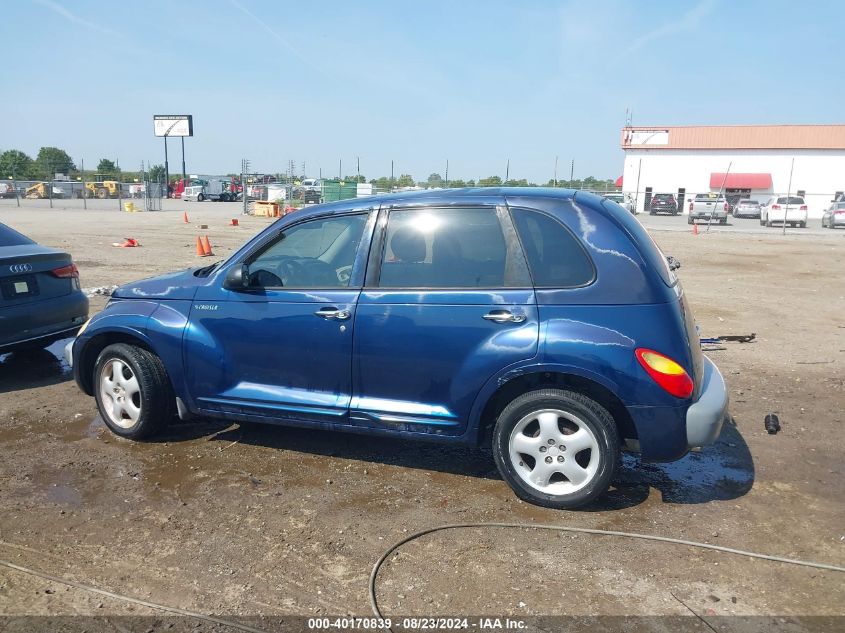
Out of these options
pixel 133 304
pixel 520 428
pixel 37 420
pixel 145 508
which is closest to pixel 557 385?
pixel 520 428

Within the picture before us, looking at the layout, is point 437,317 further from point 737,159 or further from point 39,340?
point 737,159

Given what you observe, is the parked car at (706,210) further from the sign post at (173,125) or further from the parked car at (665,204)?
the sign post at (173,125)

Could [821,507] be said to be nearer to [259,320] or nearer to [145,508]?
[259,320]

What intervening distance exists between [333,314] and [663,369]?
1.96 m

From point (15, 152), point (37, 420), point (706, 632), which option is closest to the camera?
point (706, 632)

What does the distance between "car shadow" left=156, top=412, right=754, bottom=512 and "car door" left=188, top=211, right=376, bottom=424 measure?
0.53 m

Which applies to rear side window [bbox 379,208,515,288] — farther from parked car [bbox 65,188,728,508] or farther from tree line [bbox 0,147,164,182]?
tree line [bbox 0,147,164,182]

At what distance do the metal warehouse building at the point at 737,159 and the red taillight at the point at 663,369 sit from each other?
51.0m

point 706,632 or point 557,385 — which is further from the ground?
point 557,385

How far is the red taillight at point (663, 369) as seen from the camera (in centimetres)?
368

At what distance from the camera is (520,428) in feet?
12.9

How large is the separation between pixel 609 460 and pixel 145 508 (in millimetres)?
2688

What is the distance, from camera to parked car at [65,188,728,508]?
377 centimetres

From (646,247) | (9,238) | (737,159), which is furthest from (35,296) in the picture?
(737,159)
